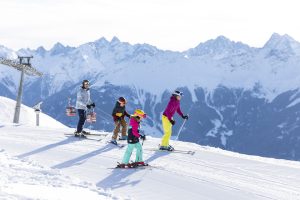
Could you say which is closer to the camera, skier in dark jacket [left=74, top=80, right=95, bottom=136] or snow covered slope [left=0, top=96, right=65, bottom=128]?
skier in dark jacket [left=74, top=80, right=95, bottom=136]

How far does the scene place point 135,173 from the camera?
1645 centimetres

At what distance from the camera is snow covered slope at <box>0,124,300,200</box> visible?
14.1 meters

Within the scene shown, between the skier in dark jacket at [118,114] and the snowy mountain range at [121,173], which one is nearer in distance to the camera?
the snowy mountain range at [121,173]

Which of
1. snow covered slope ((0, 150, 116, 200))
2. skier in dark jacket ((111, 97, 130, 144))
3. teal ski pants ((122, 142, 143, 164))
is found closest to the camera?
snow covered slope ((0, 150, 116, 200))

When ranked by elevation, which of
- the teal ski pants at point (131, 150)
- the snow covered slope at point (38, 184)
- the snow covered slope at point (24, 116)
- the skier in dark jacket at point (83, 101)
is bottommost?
the snow covered slope at point (24, 116)

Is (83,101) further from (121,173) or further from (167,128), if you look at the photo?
(121,173)

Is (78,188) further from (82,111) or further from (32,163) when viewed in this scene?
(82,111)

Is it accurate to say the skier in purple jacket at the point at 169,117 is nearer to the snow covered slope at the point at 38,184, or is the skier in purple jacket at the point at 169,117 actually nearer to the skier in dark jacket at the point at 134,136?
the skier in dark jacket at the point at 134,136

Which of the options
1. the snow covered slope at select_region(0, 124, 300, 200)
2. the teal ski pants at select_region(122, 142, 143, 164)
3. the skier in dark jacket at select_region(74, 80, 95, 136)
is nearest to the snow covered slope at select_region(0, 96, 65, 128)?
the skier in dark jacket at select_region(74, 80, 95, 136)

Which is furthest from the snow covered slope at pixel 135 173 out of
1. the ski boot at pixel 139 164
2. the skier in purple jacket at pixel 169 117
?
the skier in purple jacket at pixel 169 117

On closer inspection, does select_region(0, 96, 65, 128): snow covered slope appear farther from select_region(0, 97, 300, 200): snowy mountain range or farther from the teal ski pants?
the teal ski pants

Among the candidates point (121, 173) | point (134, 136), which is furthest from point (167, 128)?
point (121, 173)

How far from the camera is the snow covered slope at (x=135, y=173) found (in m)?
14.1

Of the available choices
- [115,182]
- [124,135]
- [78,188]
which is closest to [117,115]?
[124,135]
